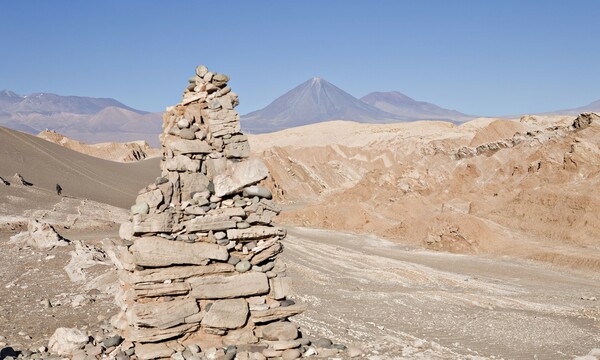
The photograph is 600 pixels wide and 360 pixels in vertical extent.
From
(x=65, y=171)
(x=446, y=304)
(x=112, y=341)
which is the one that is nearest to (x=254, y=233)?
(x=112, y=341)

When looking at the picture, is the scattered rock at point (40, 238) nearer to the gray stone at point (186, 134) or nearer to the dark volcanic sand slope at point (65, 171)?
the gray stone at point (186, 134)

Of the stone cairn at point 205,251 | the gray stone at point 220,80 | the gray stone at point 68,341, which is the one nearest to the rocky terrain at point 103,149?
Answer: the gray stone at point 68,341

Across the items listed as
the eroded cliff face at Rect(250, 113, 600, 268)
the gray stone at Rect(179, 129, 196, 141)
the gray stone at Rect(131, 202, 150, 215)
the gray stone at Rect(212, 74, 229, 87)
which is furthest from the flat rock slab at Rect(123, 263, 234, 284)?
the eroded cliff face at Rect(250, 113, 600, 268)

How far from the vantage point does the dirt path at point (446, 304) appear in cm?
1188

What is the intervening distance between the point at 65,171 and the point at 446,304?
115 ft

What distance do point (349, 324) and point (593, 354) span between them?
15.4ft

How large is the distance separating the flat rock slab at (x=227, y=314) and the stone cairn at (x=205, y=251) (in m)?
0.02

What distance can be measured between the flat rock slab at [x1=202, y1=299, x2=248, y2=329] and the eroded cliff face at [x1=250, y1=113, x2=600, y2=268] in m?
21.4

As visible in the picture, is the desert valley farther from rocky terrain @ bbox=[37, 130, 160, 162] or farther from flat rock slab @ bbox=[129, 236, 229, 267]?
rocky terrain @ bbox=[37, 130, 160, 162]

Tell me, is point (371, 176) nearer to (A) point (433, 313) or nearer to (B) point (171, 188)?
(A) point (433, 313)

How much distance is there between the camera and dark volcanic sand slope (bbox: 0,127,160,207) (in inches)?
1587

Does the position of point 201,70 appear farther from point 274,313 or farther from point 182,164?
point 274,313

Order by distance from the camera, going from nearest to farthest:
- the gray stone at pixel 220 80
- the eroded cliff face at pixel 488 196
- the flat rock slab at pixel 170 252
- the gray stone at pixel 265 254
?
the flat rock slab at pixel 170 252 → the gray stone at pixel 265 254 → the gray stone at pixel 220 80 → the eroded cliff face at pixel 488 196

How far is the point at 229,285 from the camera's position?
9.10 m
